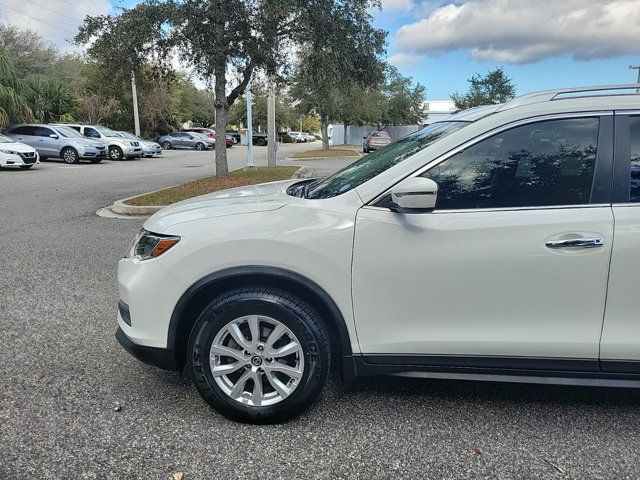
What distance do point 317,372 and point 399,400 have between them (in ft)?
2.25

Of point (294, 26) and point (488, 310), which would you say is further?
point (294, 26)

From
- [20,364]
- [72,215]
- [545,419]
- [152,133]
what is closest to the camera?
[545,419]

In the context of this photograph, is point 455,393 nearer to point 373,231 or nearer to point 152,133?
point 373,231

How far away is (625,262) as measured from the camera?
8.50 ft

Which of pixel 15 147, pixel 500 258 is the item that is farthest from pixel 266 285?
pixel 15 147

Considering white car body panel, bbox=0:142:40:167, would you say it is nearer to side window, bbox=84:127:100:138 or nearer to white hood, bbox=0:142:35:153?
white hood, bbox=0:142:35:153

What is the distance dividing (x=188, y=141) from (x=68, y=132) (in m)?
16.9

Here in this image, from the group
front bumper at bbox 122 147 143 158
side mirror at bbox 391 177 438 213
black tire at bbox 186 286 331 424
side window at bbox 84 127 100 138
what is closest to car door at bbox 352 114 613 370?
side mirror at bbox 391 177 438 213

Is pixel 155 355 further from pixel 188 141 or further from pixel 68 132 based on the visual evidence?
pixel 188 141

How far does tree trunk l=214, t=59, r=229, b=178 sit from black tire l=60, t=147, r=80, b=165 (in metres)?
11.8

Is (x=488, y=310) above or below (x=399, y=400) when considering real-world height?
above

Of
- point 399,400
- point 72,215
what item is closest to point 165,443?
point 399,400

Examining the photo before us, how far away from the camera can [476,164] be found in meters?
2.82

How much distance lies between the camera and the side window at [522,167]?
2.75m
